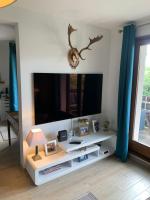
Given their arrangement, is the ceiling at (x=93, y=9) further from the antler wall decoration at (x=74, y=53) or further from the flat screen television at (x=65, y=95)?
the flat screen television at (x=65, y=95)

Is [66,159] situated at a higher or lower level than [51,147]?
lower

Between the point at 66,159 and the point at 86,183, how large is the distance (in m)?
0.43

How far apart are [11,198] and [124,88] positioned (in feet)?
7.57

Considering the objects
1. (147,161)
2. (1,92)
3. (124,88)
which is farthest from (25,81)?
(1,92)

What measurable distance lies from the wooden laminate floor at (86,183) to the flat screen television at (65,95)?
0.89 m

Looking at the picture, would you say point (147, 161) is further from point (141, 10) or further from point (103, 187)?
point (141, 10)

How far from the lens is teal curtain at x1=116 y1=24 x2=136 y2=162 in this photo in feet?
8.80

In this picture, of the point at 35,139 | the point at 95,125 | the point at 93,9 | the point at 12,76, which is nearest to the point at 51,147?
the point at 35,139

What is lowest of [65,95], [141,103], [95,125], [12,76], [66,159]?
[66,159]

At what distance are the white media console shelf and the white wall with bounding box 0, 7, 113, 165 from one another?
1.26 ft

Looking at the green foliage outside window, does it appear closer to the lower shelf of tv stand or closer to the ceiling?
the ceiling

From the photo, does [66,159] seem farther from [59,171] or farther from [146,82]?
[146,82]

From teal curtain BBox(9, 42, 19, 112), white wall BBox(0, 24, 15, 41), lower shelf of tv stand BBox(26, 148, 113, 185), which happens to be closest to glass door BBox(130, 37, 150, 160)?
lower shelf of tv stand BBox(26, 148, 113, 185)

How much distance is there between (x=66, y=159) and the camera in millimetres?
2463
